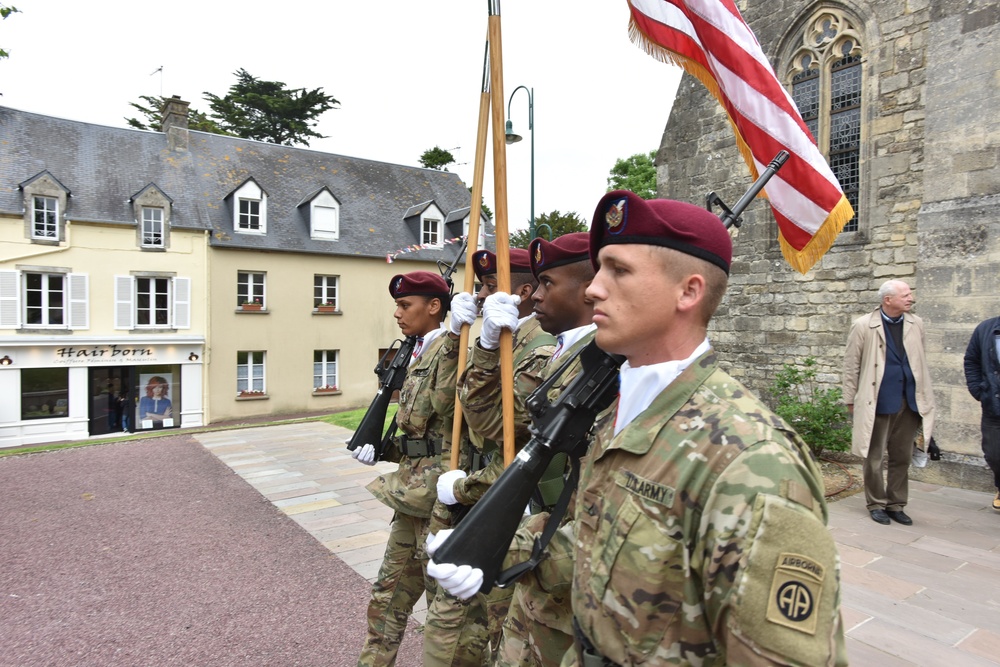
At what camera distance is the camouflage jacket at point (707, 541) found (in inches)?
48.4

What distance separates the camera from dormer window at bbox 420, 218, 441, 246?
30.2 metres

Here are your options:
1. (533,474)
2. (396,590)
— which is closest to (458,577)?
(533,474)

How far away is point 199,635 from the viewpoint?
457 centimetres

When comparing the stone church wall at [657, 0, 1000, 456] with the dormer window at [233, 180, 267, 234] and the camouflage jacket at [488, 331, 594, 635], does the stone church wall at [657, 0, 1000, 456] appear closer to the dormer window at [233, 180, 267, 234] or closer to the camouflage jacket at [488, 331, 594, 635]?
the camouflage jacket at [488, 331, 594, 635]

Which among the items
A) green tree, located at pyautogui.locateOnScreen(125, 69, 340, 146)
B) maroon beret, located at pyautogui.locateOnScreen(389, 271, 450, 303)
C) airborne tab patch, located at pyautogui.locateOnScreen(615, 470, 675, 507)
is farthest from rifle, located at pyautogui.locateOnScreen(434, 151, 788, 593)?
green tree, located at pyautogui.locateOnScreen(125, 69, 340, 146)

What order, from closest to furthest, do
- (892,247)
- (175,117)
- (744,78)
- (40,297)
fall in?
(744,78)
(892,247)
(40,297)
(175,117)

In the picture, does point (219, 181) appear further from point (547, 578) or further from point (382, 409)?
point (547, 578)

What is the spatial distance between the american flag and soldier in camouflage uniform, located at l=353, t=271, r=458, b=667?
186cm

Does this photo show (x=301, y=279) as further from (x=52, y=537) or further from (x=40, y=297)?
(x=52, y=537)

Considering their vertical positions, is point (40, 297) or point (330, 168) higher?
point (330, 168)

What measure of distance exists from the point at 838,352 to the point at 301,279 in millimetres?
21437

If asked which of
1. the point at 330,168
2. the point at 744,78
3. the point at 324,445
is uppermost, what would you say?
the point at 330,168

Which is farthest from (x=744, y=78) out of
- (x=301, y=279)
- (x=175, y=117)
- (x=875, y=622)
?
(x=175, y=117)

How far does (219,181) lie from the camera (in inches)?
1042
